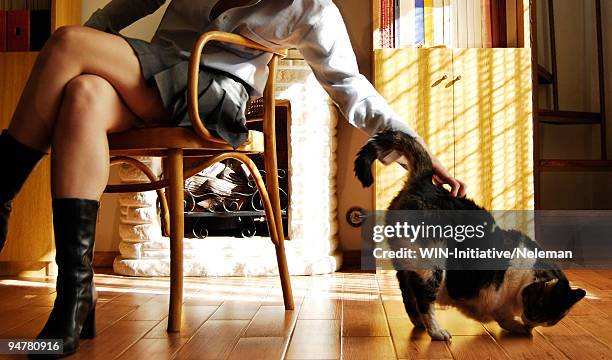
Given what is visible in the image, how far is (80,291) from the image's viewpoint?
4.43ft

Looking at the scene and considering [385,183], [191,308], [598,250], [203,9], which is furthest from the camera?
[598,250]

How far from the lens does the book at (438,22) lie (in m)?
2.98

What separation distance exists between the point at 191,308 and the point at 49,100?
81 centimetres

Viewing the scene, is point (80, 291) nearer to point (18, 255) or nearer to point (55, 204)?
point (55, 204)

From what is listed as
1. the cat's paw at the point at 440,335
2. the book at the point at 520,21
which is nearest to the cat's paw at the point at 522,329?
the cat's paw at the point at 440,335

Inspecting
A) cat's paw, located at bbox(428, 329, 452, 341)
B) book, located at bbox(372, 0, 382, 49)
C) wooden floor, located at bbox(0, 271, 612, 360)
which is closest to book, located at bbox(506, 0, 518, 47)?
book, located at bbox(372, 0, 382, 49)

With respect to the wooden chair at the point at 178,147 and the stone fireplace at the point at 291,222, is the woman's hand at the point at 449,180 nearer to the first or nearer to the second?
the wooden chair at the point at 178,147

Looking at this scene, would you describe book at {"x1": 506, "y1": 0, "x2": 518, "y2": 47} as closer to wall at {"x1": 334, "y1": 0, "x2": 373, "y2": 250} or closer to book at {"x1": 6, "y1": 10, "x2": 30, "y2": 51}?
wall at {"x1": 334, "y1": 0, "x2": 373, "y2": 250}

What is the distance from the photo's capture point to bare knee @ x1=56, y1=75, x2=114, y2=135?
1368mm

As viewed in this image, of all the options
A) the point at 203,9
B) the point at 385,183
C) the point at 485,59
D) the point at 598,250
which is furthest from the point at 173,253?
the point at 598,250

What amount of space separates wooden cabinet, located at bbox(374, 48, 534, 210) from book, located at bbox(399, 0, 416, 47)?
138mm

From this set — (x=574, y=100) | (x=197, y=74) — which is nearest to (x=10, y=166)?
(x=197, y=74)

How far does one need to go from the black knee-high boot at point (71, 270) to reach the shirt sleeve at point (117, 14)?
0.59 m

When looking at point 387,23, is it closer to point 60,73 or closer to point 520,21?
point 520,21
